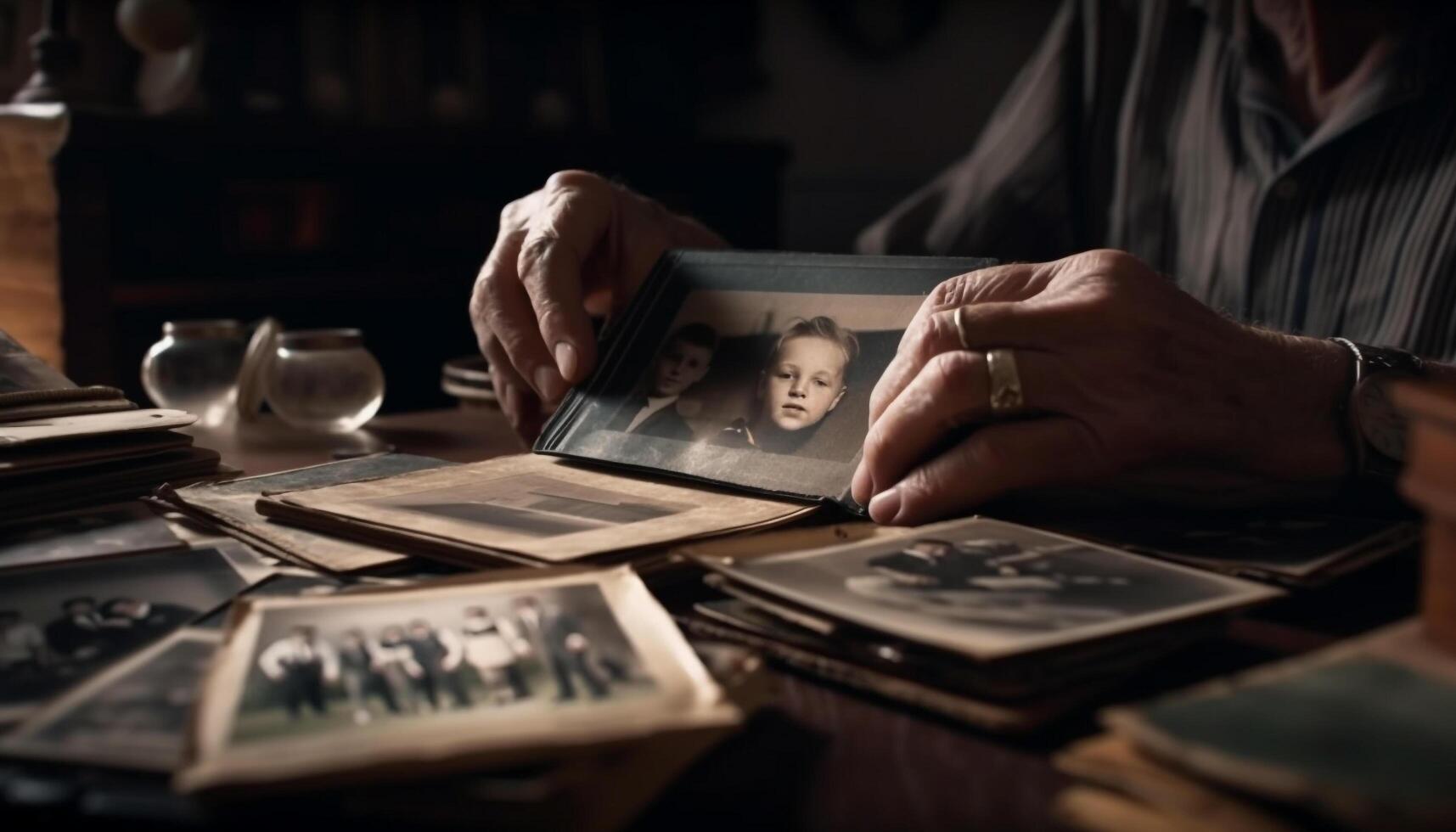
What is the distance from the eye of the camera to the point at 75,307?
213 cm

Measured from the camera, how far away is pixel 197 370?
3.92 ft

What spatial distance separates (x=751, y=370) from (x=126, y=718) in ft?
1.72

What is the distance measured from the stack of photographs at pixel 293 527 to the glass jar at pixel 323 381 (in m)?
0.24

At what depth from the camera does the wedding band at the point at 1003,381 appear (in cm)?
70

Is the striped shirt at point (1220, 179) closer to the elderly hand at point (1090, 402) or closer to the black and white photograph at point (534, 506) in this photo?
the elderly hand at point (1090, 402)

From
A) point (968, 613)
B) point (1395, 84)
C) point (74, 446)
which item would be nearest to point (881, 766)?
point (968, 613)

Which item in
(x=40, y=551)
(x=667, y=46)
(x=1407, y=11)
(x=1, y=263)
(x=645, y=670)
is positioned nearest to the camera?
(x=645, y=670)

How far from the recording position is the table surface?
0.40m

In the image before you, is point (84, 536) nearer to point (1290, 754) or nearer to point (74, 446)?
point (74, 446)

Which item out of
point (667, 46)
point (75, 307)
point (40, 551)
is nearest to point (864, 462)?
point (40, 551)

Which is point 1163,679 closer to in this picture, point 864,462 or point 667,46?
point 864,462

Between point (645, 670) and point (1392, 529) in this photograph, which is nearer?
point (645, 670)

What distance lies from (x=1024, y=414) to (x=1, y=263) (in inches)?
66.0

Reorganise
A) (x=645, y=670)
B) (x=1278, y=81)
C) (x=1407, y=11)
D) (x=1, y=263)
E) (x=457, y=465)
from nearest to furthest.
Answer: (x=645, y=670), (x=457, y=465), (x=1407, y=11), (x=1278, y=81), (x=1, y=263)
